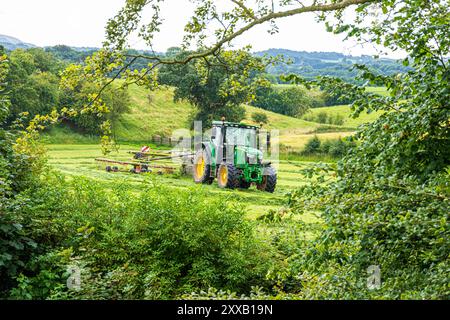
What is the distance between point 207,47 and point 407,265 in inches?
170

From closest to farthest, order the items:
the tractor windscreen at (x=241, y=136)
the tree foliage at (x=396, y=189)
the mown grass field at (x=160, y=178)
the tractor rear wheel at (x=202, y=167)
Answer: the tree foliage at (x=396, y=189) → the mown grass field at (x=160, y=178) → the tractor windscreen at (x=241, y=136) → the tractor rear wheel at (x=202, y=167)

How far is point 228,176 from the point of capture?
15.0m

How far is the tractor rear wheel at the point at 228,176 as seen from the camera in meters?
15.0

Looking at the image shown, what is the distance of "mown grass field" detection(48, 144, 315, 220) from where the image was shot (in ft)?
38.2

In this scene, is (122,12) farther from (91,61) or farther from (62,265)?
(62,265)

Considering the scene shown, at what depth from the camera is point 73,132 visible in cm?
2947

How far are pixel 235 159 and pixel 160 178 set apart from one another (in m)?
2.83

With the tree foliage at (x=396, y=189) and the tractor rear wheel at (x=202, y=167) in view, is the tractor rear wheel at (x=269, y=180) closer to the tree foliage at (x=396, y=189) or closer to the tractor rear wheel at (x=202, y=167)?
the tractor rear wheel at (x=202, y=167)

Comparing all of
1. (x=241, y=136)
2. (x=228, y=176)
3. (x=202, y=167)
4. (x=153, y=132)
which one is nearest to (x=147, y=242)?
(x=228, y=176)

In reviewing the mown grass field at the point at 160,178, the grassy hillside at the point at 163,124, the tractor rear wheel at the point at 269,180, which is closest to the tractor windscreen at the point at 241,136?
the tractor rear wheel at the point at 269,180

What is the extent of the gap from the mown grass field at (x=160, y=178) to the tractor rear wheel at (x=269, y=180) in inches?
8.9

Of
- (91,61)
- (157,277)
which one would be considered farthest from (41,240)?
(91,61)

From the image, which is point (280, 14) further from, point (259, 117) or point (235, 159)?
point (259, 117)

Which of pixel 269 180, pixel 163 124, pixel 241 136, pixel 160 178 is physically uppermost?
pixel 241 136
